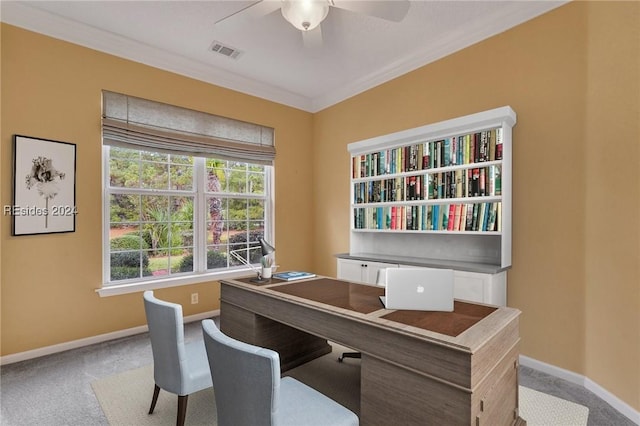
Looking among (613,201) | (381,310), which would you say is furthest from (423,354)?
(613,201)

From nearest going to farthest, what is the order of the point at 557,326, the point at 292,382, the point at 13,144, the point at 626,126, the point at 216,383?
the point at 216,383 < the point at 292,382 < the point at 626,126 < the point at 557,326 < the point at 13,144

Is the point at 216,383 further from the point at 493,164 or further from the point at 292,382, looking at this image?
the point at 493,164

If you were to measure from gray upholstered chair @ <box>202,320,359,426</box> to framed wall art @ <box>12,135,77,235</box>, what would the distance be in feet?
8.26

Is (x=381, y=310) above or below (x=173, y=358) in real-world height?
above

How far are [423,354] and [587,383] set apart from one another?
1.97 m

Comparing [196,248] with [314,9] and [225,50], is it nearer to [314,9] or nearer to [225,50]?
[225,50]

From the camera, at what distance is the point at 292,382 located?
1.60 metres

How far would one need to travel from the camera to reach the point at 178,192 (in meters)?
3.71

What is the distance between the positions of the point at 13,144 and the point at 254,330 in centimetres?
258

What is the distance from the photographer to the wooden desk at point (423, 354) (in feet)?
3.92

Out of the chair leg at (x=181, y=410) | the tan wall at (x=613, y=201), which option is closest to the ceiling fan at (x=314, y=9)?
the tan wall at (x=613, y=201)

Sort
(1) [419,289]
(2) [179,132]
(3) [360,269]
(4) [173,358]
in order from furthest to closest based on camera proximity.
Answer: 1. (2) [179,132]
2. (3) [360,269]
3. (4) [173,358]
4. (1) [419,289]

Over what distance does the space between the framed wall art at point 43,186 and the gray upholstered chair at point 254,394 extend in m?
2.52

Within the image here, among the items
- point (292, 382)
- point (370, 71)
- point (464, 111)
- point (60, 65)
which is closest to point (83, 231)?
point (60, 65)
